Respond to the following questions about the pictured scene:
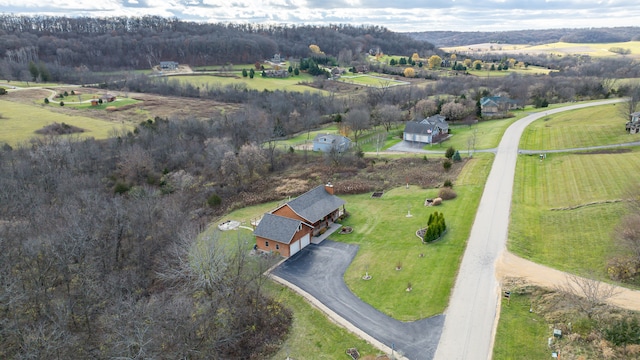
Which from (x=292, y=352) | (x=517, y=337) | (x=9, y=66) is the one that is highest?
(x=9, y=66)

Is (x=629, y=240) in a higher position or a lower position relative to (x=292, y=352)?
higher

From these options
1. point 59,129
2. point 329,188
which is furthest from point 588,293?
point 59,129

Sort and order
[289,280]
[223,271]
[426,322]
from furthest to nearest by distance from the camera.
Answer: [289,280] → [223,271] → [426,322]

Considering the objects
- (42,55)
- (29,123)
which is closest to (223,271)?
(29,123)

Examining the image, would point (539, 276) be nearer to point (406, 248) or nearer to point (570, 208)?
point (406, 248)

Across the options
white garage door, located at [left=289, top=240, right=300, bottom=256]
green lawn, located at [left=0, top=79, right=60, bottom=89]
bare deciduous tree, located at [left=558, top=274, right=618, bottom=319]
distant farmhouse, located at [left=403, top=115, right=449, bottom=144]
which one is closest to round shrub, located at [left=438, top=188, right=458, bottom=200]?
white garage door, located at [left=289, top=240, right=300, bottom=256]

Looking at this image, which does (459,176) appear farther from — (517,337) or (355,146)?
(517,337)
